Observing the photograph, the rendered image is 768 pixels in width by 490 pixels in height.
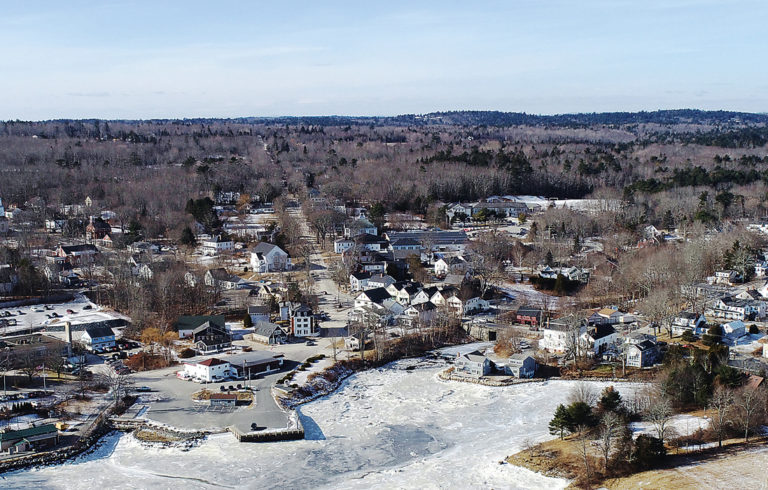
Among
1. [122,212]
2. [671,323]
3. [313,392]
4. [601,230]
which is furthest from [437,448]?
[122,212]

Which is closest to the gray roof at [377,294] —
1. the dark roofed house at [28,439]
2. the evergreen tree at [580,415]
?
the evergreen tree at [580,415]

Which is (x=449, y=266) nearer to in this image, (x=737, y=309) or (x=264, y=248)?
(x=264, y=248)

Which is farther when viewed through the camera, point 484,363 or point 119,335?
point 119,335

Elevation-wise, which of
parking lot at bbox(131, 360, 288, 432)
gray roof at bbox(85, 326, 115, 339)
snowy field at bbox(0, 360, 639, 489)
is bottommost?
snowy field at bbox(0, 360, 639, 489)

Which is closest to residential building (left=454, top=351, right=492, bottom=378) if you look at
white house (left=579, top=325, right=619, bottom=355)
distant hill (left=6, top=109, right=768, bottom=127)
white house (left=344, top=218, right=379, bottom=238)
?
white house (left=579, top=325, right=619, bottom=355)

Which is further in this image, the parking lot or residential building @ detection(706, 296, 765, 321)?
residential building @ detection(706, 296, 765, 321)

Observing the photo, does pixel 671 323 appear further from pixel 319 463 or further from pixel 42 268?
pixel 42 268

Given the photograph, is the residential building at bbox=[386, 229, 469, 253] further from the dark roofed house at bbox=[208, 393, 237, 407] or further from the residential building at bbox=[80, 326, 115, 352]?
the dark roofed house at bbox=[208, 393, 237, 407]
